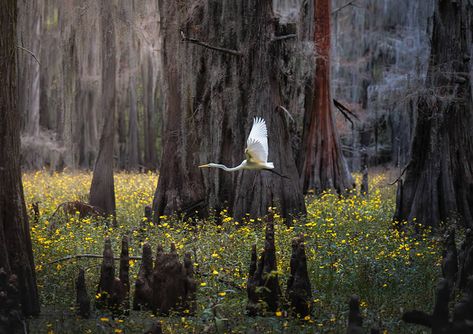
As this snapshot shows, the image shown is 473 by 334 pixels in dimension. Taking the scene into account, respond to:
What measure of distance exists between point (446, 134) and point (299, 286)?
21.1 ft

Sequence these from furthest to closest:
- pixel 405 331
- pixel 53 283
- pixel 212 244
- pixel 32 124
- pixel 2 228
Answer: pixel 32 124 → pixel 212 244 → pixel 53 283 → pixel 2 228 → pixel 405 331

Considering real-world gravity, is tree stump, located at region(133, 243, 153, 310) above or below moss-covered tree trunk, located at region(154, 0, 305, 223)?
below

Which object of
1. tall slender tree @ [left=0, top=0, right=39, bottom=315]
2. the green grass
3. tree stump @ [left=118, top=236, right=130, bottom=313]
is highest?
tall slender tree @ [left=0, top=0, right=39, bottom=315]

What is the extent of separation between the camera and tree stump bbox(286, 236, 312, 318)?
6.09m

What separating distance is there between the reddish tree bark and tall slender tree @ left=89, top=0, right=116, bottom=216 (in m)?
5.85

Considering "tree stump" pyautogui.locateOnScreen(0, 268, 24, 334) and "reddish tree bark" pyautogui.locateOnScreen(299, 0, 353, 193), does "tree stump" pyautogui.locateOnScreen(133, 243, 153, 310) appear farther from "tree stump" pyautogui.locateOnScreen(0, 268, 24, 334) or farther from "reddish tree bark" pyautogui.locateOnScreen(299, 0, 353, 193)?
"reddish tree bark" pyautogui.locateOnScreen(299, 0, 353, 193)

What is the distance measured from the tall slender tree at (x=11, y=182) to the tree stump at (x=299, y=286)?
7.65 feet

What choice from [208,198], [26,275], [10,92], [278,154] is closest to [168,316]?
[26,275]

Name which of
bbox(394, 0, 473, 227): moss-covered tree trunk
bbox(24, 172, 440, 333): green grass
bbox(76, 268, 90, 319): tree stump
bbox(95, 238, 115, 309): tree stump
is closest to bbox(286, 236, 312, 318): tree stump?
bbox(24, 172, 440, 333): green grass

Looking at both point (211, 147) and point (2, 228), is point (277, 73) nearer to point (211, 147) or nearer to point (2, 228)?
point (211, 147)

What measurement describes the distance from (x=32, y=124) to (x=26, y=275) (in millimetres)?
21037

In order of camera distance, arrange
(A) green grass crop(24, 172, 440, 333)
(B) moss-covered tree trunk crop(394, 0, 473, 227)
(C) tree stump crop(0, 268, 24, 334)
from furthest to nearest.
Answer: (B) moss-covered tree trunk crop(394, 0, 473, 227), (A) green grass crop(24, 172, 440, 333), (C) tree stump crop(0, 268, 24, 334)

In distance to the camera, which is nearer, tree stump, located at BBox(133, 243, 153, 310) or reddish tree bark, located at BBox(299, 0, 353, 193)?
tree stump, located at BBox(133, 243, 153, 310)

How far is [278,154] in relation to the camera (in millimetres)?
12180
